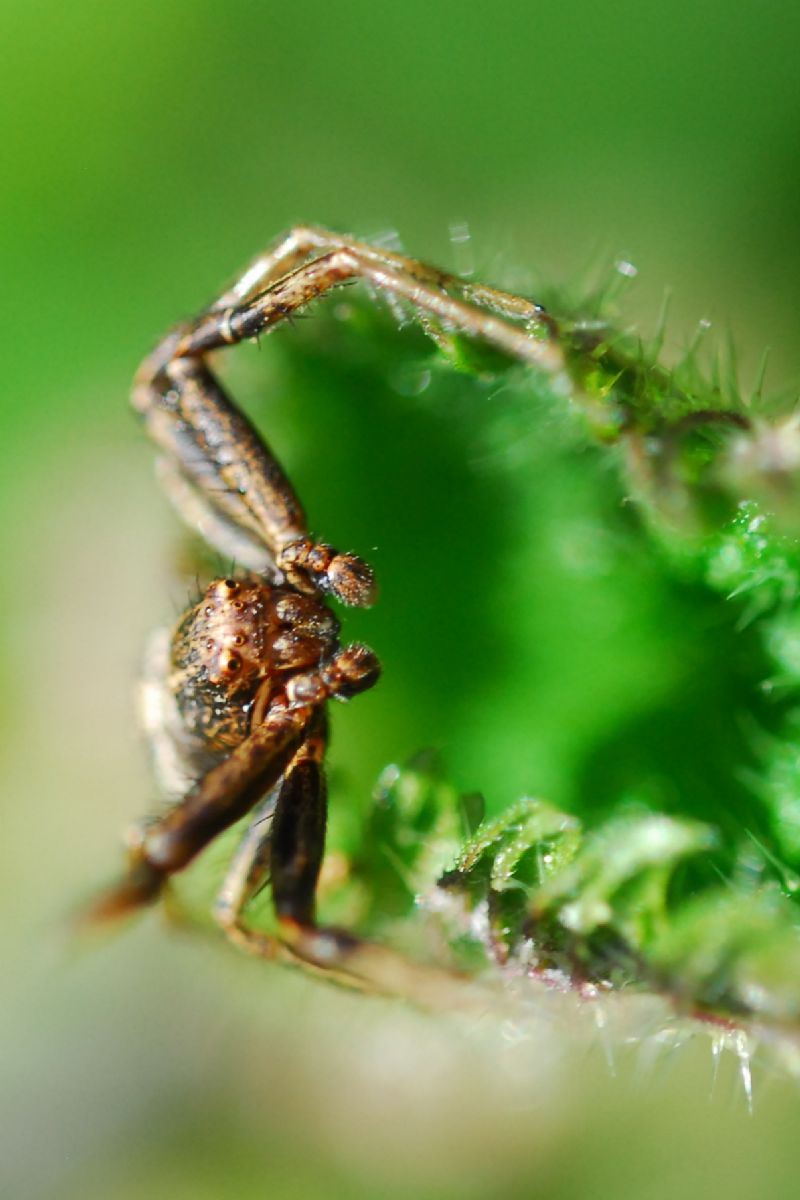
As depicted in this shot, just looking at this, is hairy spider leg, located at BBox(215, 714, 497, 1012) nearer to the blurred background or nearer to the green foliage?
the green foliage

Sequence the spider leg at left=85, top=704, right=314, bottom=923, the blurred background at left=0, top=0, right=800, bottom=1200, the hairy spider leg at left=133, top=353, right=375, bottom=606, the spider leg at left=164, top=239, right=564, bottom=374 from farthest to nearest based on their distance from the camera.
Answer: the blurred background at left=0, top=0, right=800, bottom=1200
the hairy spider leg at left=133, top=353, right=375, bottom=606
the spider leg at left=85, top=704, right=314, bottom=923
the spider leg at left=164, top=239, right=564, bottom=374

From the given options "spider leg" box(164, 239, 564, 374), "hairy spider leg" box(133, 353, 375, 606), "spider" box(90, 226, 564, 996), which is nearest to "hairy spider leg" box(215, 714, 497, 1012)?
"spider" box(90, 226, 564, 996)

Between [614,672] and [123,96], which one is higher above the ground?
[123,96]

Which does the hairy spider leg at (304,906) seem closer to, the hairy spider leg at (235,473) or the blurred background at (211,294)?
the hairy spider leg at (235,473)

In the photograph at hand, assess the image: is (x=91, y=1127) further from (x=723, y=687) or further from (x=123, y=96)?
(x=123, y=96)

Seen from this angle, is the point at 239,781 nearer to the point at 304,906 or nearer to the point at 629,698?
the point at 304,906

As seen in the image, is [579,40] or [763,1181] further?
[579,40]

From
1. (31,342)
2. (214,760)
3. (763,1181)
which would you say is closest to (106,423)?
(31,342)
